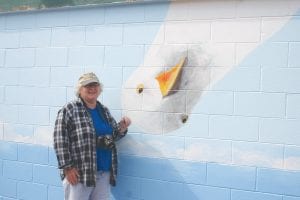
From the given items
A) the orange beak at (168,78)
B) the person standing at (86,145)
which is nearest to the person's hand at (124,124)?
the person standing at (86,145)

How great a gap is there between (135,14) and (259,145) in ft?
4.97

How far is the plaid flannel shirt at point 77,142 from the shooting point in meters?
3.33

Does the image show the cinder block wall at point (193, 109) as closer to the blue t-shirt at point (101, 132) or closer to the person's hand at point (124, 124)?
the person's hand at point (124, 124)

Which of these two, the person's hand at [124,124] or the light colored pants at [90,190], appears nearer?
the light colored pants at [90,190]

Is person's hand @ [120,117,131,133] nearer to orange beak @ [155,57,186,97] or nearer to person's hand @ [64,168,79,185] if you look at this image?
orange beak @ [155,57,186,97]

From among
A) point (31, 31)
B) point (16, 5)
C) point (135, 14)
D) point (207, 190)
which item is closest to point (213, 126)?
point (207, 190)

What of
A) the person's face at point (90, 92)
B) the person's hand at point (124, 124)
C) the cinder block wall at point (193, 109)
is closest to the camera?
the cinder block wall at point (193, 109)

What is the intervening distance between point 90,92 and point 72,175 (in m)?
0.68

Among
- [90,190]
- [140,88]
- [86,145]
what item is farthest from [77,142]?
[140,88]

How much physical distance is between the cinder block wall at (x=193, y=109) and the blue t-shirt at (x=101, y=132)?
0.91 feet

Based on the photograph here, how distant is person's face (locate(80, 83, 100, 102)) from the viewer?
3443 millimetres

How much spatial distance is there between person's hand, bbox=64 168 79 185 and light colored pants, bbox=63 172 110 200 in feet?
0.14

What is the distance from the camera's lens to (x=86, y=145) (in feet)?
11.0

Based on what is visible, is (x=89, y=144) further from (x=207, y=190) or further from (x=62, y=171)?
(x=207, y=190)
